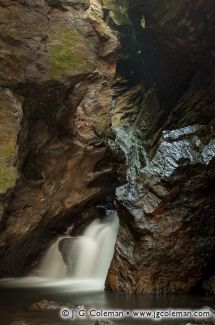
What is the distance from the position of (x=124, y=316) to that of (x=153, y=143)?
9.43 m

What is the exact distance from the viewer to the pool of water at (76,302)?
818 centimetres

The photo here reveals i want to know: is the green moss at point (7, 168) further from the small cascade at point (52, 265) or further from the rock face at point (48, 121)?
the small cascade at point (52, 265)

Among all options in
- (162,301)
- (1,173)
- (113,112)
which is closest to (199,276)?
(162,301)

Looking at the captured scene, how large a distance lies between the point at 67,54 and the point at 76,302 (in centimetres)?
592

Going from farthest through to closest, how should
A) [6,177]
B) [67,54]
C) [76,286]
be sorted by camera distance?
[76,286] → [67,54] → [6,177]

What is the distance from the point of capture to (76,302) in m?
10.1

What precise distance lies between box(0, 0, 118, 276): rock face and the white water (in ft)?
1.93

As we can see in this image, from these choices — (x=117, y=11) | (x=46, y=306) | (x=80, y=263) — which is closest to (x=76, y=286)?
(x=80, y=263)

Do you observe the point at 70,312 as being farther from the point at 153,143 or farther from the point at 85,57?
the point at 153,143

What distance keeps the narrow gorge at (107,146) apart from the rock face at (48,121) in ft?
0.10

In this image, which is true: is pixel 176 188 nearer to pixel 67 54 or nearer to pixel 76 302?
pixel 76 302

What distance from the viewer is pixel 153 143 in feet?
56.6

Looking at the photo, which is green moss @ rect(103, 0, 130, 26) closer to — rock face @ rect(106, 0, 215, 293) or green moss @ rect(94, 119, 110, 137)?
rock face @ rect(106, 0, 215, 293)

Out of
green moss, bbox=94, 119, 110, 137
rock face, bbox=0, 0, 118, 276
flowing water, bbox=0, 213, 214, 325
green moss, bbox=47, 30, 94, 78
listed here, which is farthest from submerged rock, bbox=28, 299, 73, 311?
Result: green moss, bbox=94, 119, 110, 137
